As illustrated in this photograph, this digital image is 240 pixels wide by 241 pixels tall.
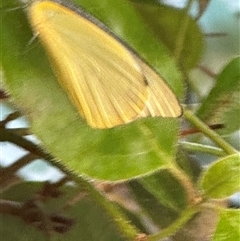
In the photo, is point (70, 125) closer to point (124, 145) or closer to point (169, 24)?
point (124, 145)

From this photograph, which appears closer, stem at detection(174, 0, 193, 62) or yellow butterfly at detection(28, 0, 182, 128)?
yellow butterfly at detection(28, 0, 182, 128)

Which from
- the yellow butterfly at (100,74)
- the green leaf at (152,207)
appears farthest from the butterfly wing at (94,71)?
the green leaf at (152,207)

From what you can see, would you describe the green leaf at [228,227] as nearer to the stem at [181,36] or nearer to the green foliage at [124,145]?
the green foliage at [124,145]

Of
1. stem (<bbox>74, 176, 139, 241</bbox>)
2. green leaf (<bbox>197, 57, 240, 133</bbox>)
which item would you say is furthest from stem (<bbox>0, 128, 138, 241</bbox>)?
green leaf (<bbox>197, 57, 240, 133</bbox>)

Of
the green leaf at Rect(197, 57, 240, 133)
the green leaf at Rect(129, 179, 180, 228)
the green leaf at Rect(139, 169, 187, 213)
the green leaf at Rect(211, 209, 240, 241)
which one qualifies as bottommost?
the green leaf at Rect(129, 179, 180, 228)

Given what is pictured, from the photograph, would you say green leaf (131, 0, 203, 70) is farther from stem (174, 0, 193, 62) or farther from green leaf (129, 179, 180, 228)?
green leaf (129, 179, 180, 228)
